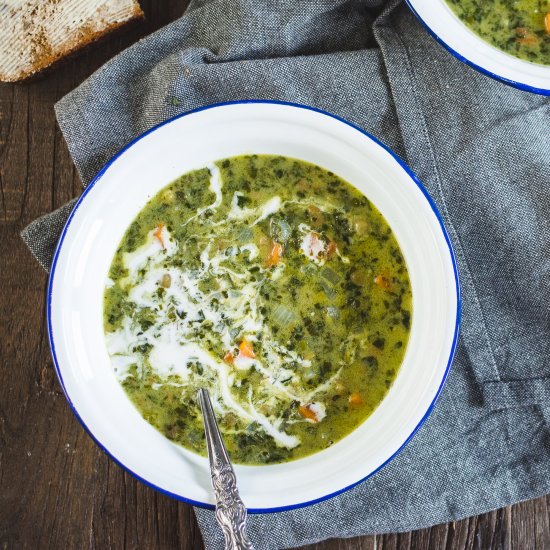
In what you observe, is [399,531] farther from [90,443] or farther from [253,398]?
[90,443]

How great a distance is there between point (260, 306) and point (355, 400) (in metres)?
0.45

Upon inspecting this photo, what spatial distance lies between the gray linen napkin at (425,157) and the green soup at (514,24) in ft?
0.55

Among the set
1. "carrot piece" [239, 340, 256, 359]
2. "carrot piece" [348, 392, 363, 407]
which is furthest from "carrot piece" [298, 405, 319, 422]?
"carrot piece" [239, 340, 256, 359]

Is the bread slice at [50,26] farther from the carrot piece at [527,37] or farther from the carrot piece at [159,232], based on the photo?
the carrot piece at [527,37]

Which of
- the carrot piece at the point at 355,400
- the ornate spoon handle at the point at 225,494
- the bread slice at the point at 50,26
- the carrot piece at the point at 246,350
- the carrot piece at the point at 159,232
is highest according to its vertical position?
the bread slice at the point at 50,26

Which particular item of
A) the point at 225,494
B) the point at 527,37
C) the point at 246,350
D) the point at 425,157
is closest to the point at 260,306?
the point at 246,350

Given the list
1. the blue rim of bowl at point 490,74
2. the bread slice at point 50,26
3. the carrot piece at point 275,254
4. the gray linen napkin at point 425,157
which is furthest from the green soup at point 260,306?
the bread slice at point 50,26

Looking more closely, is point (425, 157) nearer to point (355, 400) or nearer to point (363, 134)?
point (363, 134)

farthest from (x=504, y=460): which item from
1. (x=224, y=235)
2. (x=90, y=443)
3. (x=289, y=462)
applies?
(x=90, y=443)

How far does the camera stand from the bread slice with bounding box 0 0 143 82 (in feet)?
8.55

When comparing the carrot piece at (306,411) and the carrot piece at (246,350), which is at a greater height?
the carrot piece at (246,350)

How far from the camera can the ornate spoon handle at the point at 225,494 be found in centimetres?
221

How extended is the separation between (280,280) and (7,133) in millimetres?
1213

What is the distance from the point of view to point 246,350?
8.00 feet
